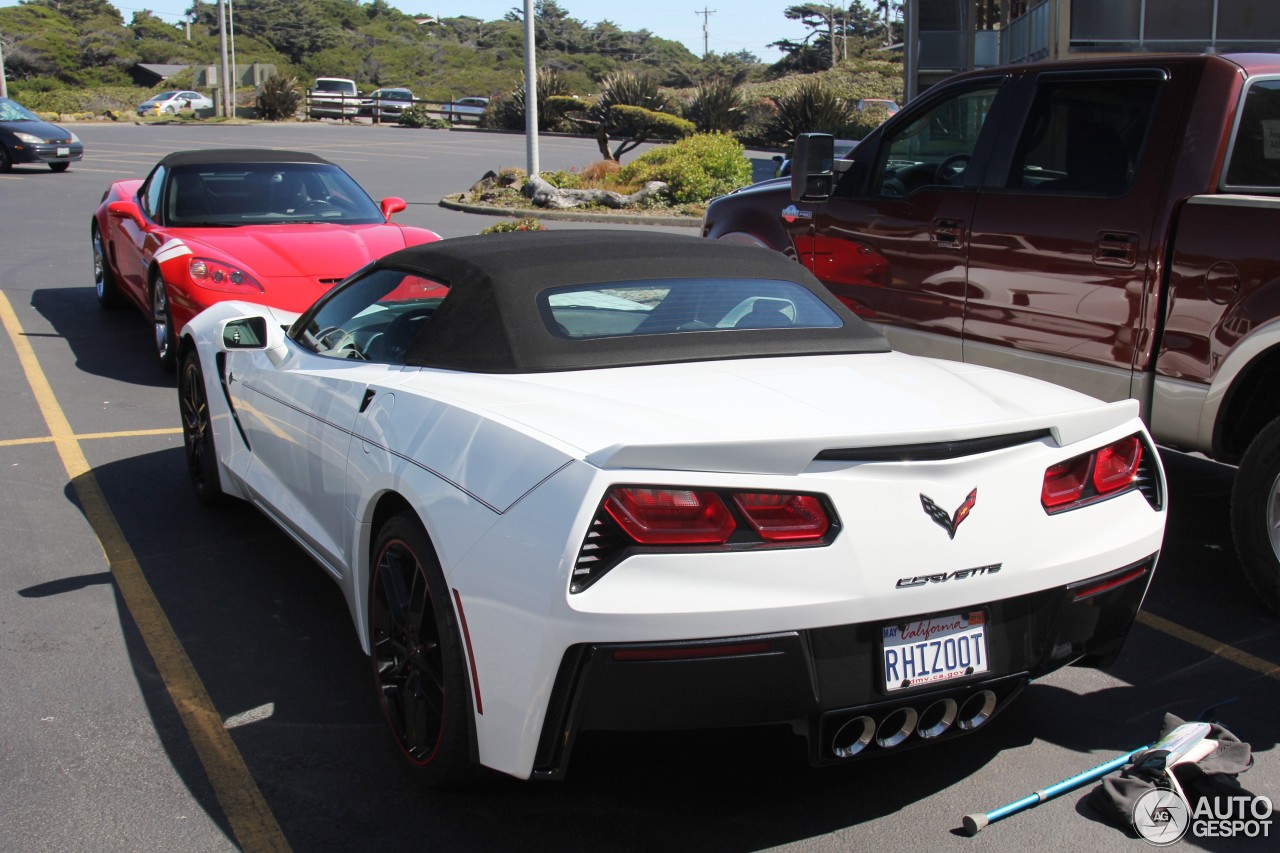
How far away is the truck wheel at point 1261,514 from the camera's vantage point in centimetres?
459

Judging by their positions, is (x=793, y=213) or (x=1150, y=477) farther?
(x=793, y=213)

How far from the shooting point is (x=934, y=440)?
2988mm

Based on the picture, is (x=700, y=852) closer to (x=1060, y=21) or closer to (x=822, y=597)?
(x=822, y=597)

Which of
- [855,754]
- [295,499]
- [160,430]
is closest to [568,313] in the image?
[295,499]

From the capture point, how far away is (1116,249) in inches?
209

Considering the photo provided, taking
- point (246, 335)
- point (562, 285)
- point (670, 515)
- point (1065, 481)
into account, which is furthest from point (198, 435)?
point (1065, 481)

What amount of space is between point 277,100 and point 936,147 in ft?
171

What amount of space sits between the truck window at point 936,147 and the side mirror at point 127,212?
5.73 metres

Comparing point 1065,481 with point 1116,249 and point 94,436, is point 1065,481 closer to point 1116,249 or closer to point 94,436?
point 1116,249

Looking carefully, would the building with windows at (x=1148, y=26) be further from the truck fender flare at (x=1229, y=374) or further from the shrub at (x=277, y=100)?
the shrub at (x=277, y=100)

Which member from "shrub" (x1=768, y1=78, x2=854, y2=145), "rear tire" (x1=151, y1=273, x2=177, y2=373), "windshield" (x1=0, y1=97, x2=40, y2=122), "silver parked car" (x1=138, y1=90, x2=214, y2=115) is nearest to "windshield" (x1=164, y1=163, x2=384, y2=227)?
"rear tire" (x1=151, y1=273, x2=177, y2=373)

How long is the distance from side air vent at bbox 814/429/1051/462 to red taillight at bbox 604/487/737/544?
289 mm

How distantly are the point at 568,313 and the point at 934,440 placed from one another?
148 cm

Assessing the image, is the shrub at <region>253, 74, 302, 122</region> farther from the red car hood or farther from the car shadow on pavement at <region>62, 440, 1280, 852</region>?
the car shadow on pavement at <region>62, 440, 1280, 852</region>
